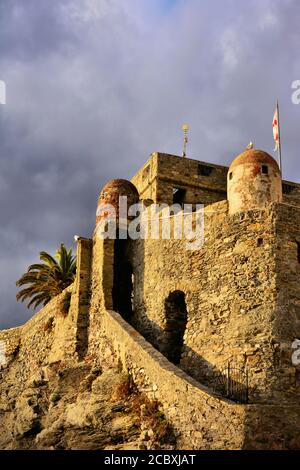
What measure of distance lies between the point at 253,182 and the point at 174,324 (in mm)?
4631

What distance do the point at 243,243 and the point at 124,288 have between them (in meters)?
5.77

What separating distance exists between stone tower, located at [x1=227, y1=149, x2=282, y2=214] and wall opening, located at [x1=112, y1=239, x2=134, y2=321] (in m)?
5.05

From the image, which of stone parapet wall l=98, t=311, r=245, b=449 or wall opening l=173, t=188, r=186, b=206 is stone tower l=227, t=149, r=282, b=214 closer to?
stone parapet wall l=98, t=311, r=245, b=449

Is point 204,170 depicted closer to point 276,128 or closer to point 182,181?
point 182,181

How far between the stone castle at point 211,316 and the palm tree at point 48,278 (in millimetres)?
3500

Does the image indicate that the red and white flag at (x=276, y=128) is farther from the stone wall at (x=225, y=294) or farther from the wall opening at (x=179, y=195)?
the stone wall at (x=225, y=294)

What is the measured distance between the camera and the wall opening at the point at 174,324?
19734mm

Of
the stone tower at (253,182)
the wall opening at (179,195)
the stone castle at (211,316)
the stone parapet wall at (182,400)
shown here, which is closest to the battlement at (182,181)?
the wall opening at (179,195)

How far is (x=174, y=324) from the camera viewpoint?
20.1 metres

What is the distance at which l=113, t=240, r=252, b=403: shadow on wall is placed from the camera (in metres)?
16.9

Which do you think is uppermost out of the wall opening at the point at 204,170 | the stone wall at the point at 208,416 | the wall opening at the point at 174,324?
the wall opening at the point at 204,170

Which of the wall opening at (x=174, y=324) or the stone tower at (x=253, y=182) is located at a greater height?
the stone tower at (x=253, y=182)

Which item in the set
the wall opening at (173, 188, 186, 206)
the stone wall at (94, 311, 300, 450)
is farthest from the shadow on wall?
the wall opening at (173, 188, 186, 206)

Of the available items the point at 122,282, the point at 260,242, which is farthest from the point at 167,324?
the point at 260,242
